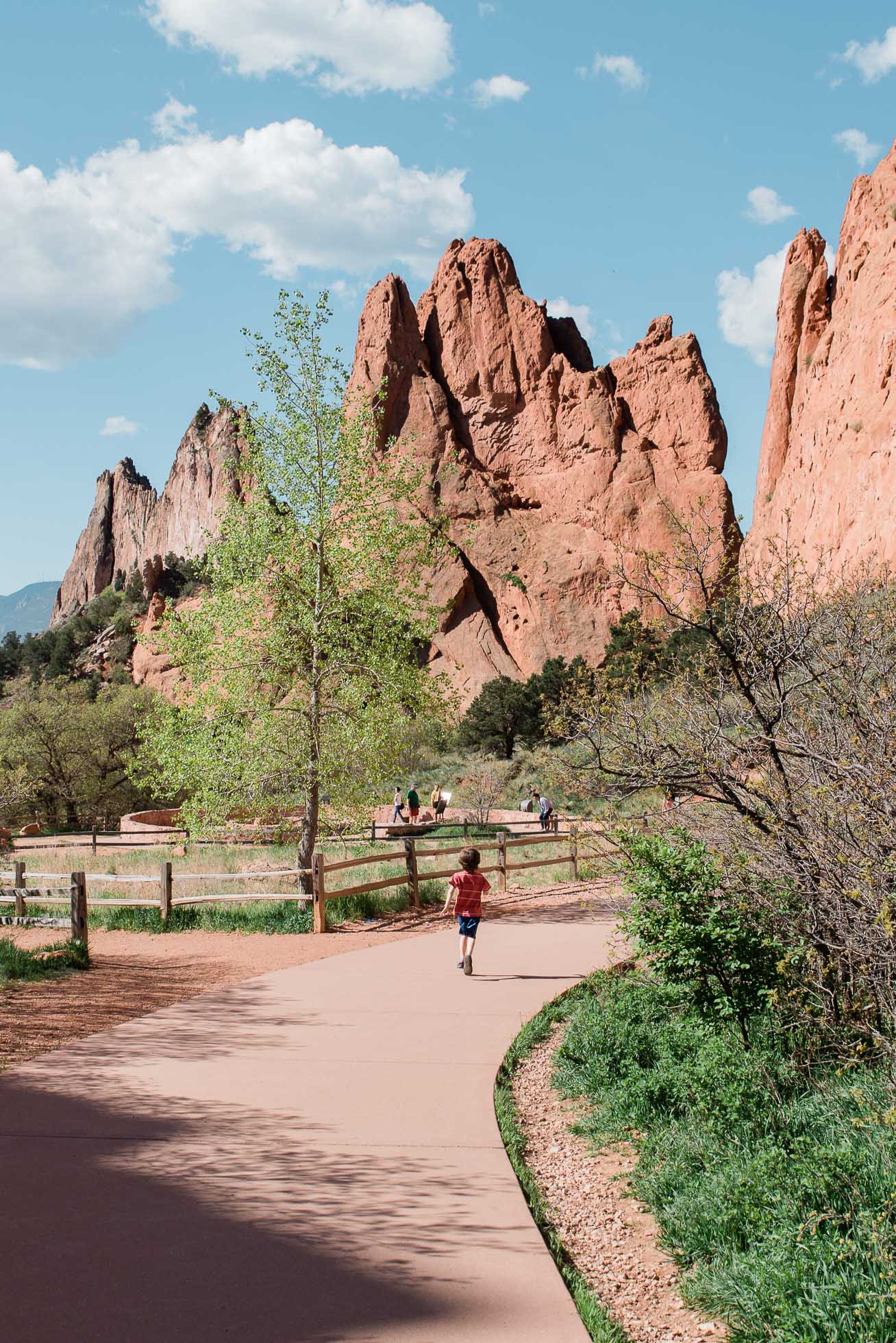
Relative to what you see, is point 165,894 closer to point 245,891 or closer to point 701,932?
point 245,891

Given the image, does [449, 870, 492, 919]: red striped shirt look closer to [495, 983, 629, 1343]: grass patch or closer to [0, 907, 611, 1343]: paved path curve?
[495, 983, 629, 1343]: grass patch

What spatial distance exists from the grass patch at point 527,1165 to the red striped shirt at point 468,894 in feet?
4.36

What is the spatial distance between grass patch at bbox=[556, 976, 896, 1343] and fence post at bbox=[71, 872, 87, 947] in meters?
6.87

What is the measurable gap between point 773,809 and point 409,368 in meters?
65.9

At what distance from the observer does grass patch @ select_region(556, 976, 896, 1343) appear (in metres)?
3.68

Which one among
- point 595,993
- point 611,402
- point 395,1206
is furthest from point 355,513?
point 611,402

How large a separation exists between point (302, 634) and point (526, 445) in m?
52.8

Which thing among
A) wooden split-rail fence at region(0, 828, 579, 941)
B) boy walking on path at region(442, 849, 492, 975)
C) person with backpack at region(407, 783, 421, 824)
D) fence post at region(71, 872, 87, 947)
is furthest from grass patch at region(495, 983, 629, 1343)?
person with backpack at region(407, 783, 421, 824)

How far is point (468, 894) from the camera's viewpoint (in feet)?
34.5

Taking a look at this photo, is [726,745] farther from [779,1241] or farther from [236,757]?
[236,757]

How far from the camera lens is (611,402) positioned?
65000mm

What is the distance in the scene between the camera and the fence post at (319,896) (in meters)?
14.0

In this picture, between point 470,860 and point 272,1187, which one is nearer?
point 272,1187

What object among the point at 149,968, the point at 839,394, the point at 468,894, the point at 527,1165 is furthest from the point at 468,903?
the point at 839,394
